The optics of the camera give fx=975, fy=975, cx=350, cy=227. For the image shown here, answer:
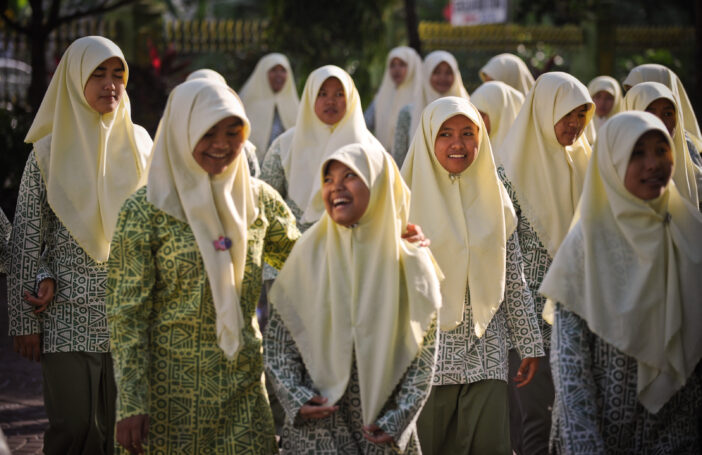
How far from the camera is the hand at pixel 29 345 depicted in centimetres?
478

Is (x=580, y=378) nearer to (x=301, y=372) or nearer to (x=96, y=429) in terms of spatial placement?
(x=301, y=372)

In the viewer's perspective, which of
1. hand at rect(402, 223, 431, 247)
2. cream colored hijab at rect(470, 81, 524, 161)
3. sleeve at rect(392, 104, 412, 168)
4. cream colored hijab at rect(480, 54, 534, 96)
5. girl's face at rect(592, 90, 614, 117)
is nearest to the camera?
hand at rect(402, 223, 431, 247)

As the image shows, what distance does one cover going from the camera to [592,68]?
1973 centimetres

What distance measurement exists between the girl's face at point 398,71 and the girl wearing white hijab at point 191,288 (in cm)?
749

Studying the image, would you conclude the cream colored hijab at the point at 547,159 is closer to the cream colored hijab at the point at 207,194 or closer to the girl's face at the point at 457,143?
the girl's face at the point at 457,143

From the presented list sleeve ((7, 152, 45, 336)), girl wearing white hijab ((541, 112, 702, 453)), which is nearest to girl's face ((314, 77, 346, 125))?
sleeve ((7, 152, 45, 336))

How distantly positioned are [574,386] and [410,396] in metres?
0.62

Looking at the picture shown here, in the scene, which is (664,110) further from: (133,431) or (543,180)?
(133,431)

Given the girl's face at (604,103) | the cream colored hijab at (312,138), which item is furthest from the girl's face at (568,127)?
the girl's face at (604,103)

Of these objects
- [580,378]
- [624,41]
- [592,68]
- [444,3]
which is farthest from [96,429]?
[444,3]

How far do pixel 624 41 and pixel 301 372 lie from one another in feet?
62.6

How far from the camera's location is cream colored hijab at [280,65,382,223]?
281 inches


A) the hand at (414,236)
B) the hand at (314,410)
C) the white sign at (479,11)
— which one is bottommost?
the hand at (314,410)

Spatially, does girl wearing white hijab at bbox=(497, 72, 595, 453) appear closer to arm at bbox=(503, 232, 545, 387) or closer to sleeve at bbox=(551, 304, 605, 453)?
arm at bbox=(503, 232, 545, 387)
